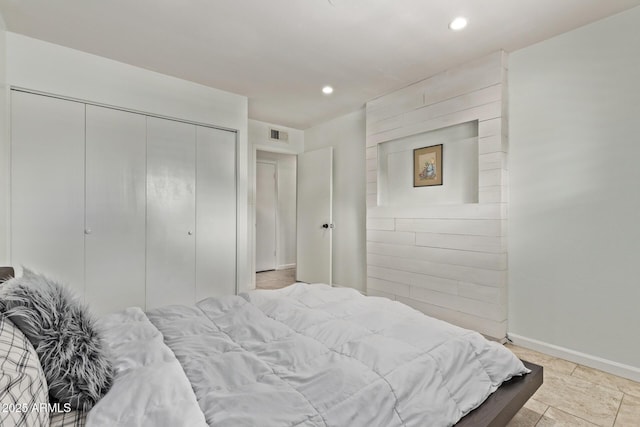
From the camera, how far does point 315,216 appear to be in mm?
4770

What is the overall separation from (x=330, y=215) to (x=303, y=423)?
3.61 metres

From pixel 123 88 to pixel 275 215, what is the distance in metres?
3.61

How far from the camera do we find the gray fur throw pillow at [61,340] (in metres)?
0.95

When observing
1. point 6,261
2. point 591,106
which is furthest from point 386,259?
point 6,261

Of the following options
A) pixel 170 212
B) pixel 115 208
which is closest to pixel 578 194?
pixel 170 212

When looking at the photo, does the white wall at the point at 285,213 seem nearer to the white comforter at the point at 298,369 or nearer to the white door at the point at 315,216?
the white door at the point at 315,216

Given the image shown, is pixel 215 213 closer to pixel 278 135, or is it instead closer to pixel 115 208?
pixel 115 208

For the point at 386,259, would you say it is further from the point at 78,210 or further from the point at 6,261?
the point at 6,261

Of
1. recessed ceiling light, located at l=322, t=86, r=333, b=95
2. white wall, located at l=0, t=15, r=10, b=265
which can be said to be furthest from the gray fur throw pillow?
recessed ceiling light, located at l=322, t=86, r=333, b=95

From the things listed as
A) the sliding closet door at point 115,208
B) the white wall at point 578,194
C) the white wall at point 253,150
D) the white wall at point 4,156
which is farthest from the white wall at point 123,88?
the white wall at point 578,194

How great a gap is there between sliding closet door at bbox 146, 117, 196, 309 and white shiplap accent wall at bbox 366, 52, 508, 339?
2101 millimetres

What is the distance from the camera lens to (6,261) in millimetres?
2445

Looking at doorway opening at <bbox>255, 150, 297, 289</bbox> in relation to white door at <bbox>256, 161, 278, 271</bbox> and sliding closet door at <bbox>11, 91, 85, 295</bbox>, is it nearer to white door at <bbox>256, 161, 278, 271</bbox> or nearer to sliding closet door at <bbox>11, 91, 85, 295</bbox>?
white door at <bbox>256, 161, 278, 271</bbox>

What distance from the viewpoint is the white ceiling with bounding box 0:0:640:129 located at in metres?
2.14
